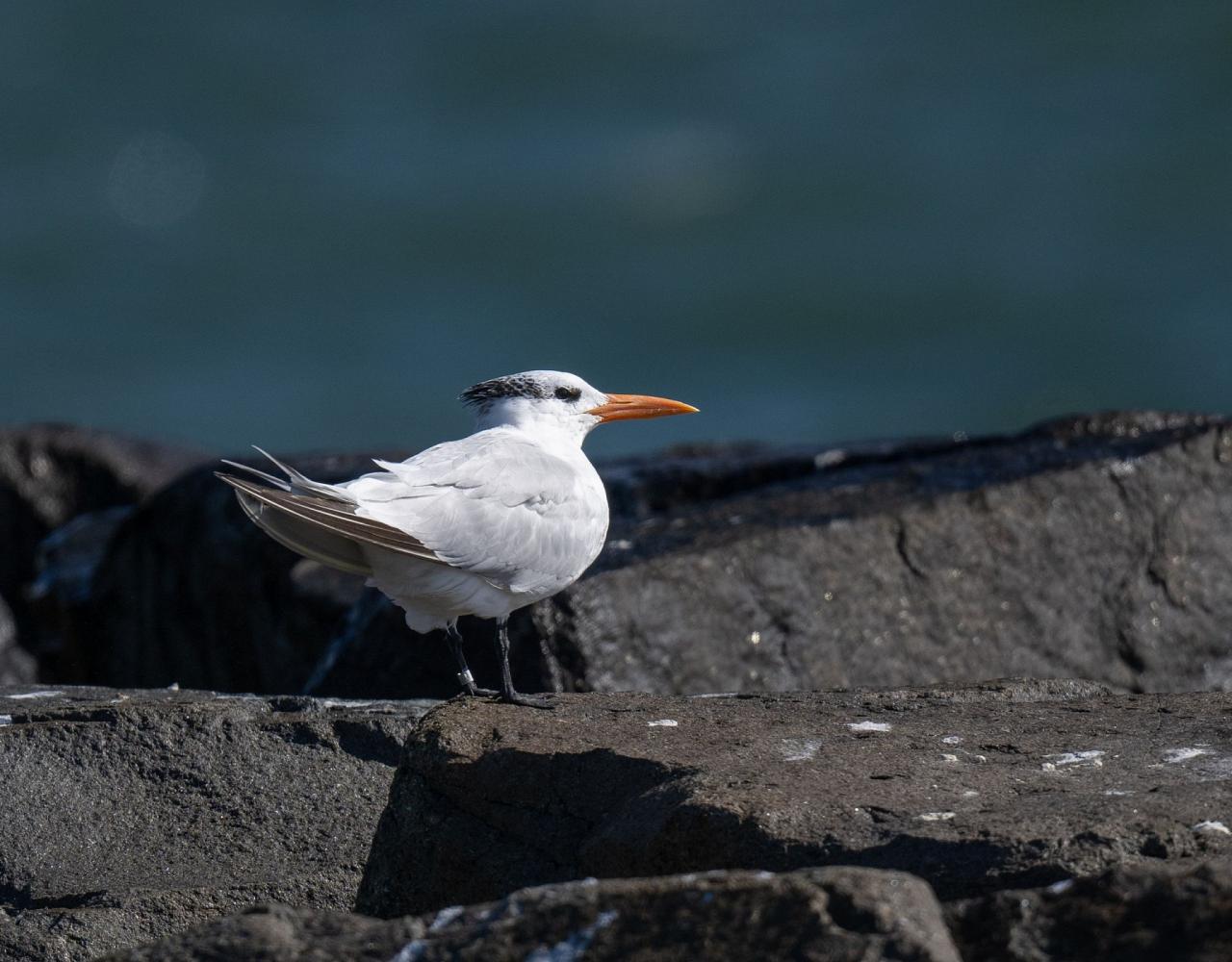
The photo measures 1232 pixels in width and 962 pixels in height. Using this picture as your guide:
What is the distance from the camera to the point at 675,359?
24031 millimetres

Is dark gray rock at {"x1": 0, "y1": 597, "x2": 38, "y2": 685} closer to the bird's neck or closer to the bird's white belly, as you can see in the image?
the bird's neck

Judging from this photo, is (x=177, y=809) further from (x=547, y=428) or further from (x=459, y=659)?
(x=547, y=428)

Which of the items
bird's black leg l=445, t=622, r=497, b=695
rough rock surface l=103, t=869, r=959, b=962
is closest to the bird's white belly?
bird's black leg l=445, t=622, r=497, b=695

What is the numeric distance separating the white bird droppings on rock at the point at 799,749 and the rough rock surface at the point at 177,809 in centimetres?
137

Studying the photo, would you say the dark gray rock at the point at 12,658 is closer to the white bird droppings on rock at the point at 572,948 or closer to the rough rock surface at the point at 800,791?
the rough rock surface at the point at 800,791

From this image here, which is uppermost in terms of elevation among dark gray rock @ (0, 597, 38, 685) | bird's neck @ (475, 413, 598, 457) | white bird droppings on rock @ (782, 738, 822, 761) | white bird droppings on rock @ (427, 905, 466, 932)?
bird's neck @ (475, 413, 598, 457)

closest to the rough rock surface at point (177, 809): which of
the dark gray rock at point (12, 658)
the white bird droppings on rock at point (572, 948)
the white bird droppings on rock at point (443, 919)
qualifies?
the white bird droppings on rock at point (443, 919)

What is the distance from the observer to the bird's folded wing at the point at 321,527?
4949 millimetres

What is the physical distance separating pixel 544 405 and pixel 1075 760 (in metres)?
2.79

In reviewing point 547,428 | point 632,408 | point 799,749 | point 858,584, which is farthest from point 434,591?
point 858,584

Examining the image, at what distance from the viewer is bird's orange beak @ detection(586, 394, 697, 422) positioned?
6781 mm

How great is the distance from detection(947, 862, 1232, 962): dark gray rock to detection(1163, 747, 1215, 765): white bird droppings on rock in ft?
3.59

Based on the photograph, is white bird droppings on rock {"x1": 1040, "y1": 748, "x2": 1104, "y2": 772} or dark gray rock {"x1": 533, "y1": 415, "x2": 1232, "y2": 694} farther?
dark gray rock {"x1": 533, "y1": 415, "x2": 1232, "y2": 694}

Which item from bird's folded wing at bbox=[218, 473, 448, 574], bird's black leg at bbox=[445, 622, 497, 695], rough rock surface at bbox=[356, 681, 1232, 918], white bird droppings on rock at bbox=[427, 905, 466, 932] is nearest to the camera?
white bird droppings on rock at bbox=[427, 905, 466, 932]
